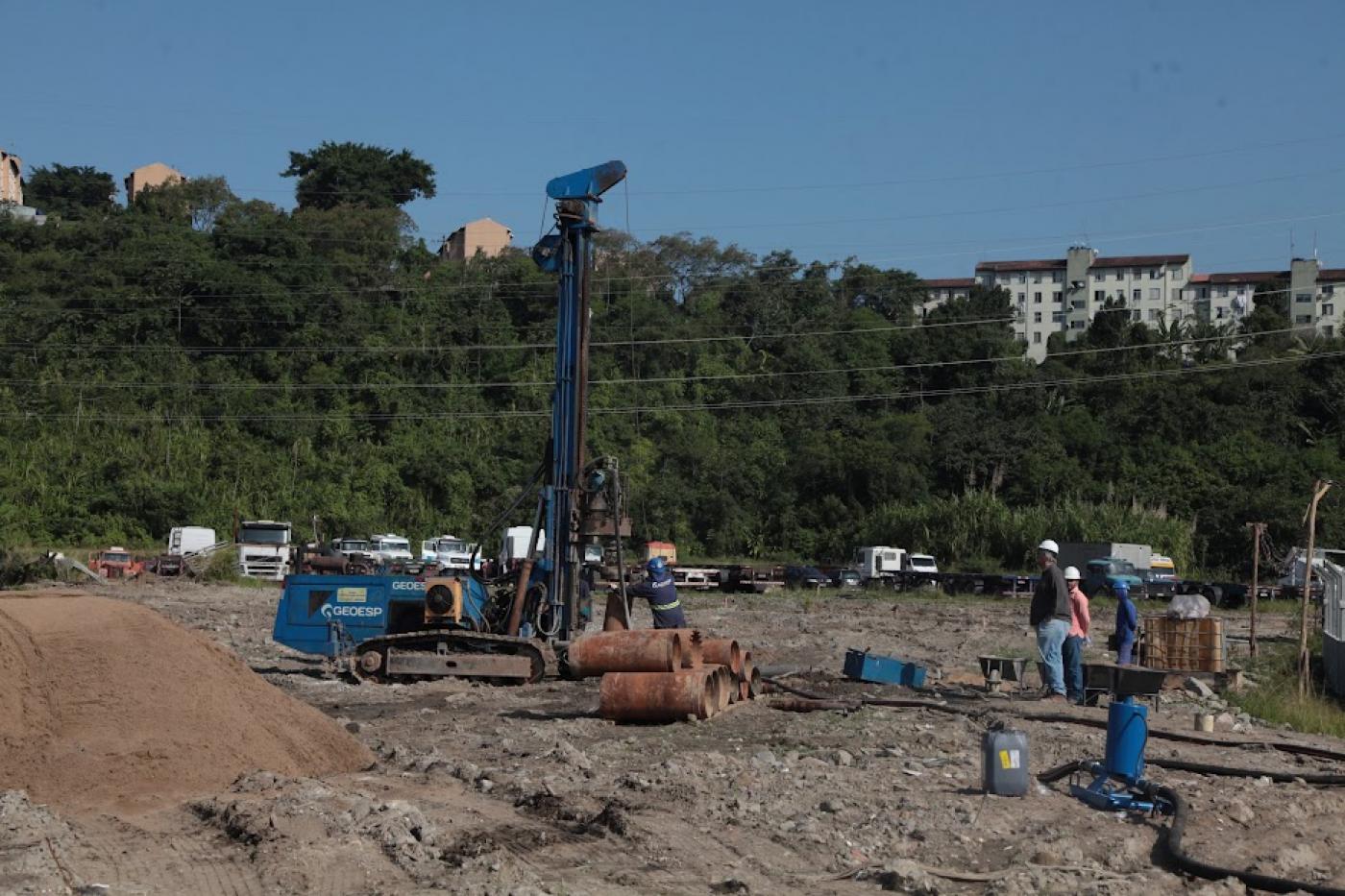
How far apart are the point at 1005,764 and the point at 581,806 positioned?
310cm

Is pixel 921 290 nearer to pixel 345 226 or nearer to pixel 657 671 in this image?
pixel 345 226

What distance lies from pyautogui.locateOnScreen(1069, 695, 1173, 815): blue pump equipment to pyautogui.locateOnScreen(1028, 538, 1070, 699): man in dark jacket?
→ 16.8 feet

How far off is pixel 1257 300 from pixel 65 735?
97196 millimetres

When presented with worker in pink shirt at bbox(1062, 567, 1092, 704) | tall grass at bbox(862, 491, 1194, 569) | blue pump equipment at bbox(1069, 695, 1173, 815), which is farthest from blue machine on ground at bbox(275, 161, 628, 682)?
tall grass at bbox(862, 491, 1194, 569)

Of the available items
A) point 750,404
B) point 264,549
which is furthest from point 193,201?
point 264,549

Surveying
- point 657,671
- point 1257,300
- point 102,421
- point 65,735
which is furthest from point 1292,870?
point 1257,300

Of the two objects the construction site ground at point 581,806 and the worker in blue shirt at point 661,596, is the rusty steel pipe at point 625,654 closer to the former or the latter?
the construction site ground at point 581,806

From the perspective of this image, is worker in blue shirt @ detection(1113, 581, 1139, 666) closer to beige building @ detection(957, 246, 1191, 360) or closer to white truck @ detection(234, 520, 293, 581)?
white truck @ detection(234, 520, 293, 581)

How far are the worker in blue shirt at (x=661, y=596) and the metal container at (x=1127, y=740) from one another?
7.53m

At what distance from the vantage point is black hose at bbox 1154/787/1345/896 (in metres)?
8.19

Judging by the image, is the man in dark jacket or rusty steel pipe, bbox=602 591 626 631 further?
rusty steel pipe, bbox=602 591 626 631

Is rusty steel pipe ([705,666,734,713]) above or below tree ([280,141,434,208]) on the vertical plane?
below

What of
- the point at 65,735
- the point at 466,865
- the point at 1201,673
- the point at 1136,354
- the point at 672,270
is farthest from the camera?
the point at 672,270

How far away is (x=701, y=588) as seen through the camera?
4838 cm
